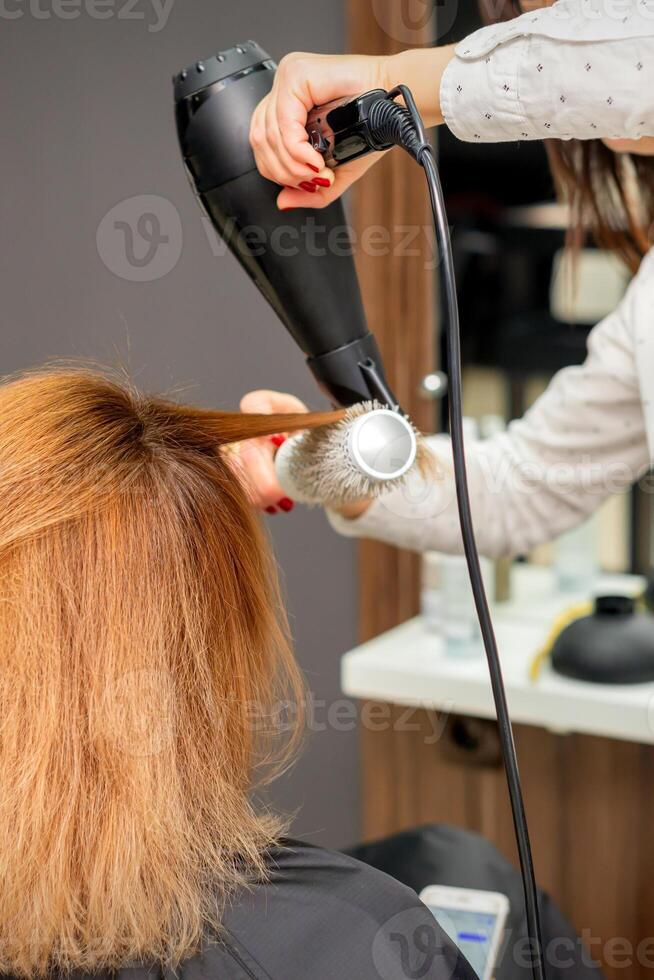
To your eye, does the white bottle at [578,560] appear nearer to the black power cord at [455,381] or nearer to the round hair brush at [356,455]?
the round hair brush at [356,455]

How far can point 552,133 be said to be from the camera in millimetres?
649

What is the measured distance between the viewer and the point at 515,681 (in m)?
1.40

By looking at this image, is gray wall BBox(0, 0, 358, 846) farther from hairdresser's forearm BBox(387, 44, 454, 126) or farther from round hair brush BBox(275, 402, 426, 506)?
hairdresser's forearm BBox(387, 44, 454, 126)

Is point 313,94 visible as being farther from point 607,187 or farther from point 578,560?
point 578,560

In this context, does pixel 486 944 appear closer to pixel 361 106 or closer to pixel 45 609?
pixel 45 609

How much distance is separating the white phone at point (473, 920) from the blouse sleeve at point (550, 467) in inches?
13.4

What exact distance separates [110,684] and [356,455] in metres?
0.22

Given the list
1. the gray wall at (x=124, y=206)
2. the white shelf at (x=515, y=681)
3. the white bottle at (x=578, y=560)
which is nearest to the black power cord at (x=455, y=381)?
the gray wall at (x=124, y=206)

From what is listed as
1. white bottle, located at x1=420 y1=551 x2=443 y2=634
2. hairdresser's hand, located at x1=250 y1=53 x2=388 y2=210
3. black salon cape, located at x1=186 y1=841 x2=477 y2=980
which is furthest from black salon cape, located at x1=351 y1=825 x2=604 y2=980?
hairdresser's hand, located at x1=250 y1=53 x2=388 y2=210

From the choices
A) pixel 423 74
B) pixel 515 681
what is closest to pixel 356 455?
pixel 423 74

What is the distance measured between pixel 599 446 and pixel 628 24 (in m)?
0.54

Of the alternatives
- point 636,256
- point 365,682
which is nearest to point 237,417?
point 636,256

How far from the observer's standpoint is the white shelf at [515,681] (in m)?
1.33

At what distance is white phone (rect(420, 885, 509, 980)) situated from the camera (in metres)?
0.83
